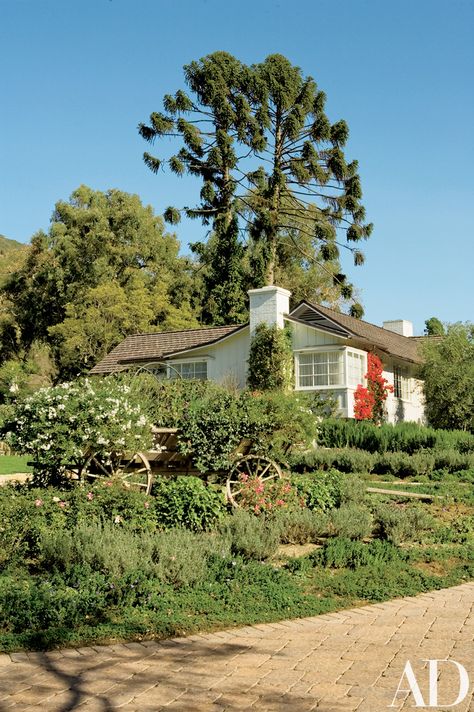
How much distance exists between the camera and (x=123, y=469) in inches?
418

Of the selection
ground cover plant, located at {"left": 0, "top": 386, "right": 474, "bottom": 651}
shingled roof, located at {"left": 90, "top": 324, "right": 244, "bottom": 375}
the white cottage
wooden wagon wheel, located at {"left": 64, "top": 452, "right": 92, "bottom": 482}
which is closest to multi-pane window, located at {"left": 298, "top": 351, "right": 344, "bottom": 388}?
the white cottage

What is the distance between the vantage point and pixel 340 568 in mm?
7824

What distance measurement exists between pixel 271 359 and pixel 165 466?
15.5 metres

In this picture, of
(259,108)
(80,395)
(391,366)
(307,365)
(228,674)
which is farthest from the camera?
(259,108)

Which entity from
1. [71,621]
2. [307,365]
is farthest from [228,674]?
[307,365]

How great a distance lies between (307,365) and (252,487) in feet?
55.6

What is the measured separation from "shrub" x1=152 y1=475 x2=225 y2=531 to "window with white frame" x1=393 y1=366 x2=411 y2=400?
20.2 metres

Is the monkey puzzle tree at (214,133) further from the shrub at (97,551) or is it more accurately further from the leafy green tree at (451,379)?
the shrub at (97,551)

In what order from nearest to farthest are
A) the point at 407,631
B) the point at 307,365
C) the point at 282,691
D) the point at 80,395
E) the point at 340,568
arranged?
the point at 282,691
the point at 407,631
the point at 340,568
the point at 80,395
the point at 307,365

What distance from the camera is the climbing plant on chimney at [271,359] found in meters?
26.3

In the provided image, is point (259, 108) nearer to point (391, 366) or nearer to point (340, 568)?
point (391, 366)

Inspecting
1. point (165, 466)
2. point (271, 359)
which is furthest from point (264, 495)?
point (271, 359)

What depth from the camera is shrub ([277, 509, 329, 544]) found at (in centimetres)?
891

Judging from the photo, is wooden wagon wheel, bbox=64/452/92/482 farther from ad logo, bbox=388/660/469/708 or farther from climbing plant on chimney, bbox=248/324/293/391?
climbing plant on chimney, bbox=248/324/293/391
